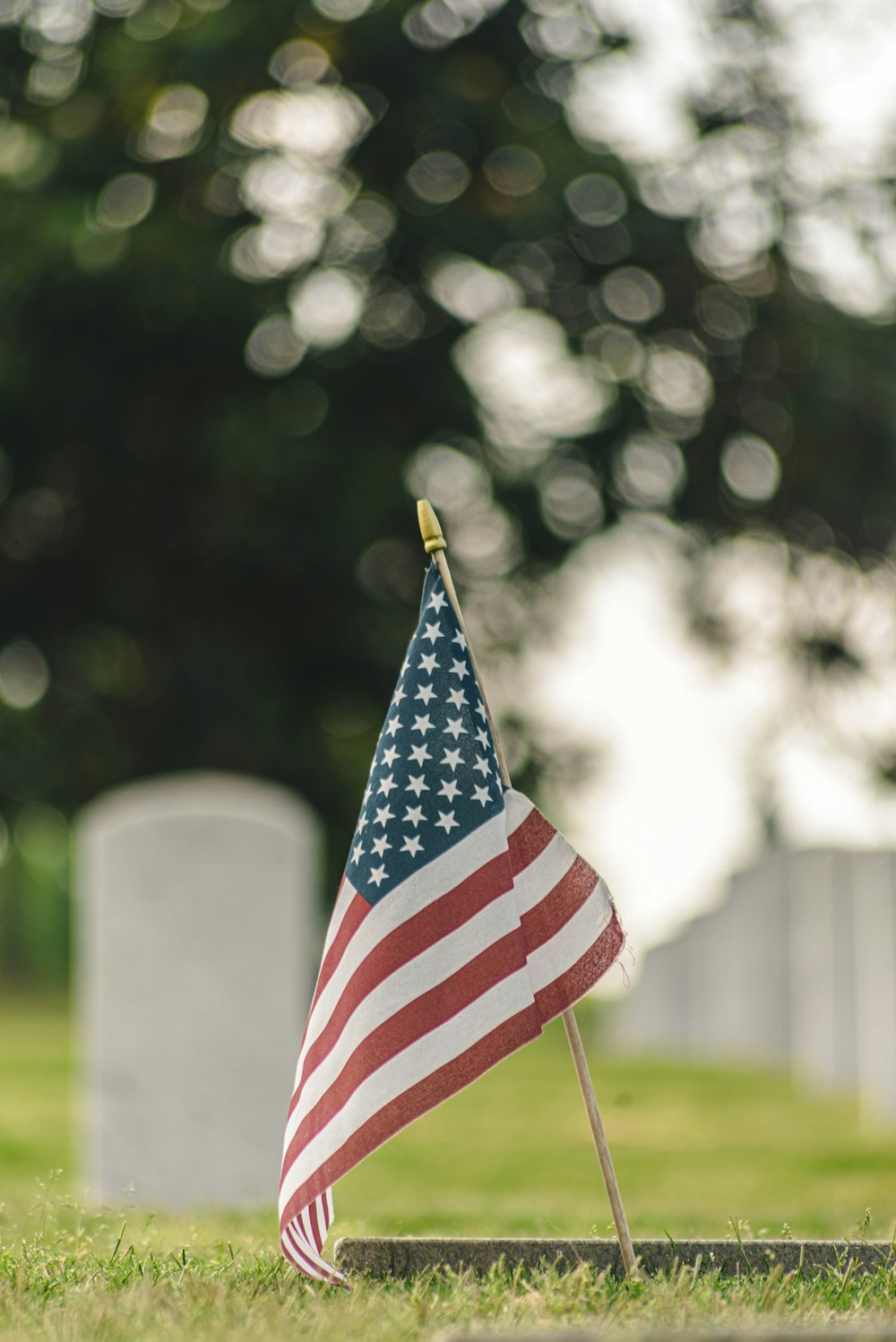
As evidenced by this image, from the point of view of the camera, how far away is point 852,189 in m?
12.8

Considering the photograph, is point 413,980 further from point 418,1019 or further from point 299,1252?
point 299,1252

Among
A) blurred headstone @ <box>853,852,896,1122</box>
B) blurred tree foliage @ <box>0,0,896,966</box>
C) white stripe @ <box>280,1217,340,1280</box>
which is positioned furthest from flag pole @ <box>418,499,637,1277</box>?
blurred headstone @ <box>853,852,896,1122</box>

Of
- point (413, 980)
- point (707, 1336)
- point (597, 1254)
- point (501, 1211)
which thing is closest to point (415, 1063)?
point (413, 980)

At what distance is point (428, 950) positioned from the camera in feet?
13.8

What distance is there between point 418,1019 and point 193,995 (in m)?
5.03

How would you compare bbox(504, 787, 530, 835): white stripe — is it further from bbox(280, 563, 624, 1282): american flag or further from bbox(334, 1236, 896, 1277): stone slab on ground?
bbox(334, 1236, 896, 1277): stone slab on ground

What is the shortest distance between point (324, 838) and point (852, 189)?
654 cm

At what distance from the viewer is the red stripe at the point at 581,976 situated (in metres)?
4.21

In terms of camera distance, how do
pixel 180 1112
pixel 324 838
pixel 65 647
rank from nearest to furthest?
pixel 180 1112 < pixel 65 647 < pixel 324 838

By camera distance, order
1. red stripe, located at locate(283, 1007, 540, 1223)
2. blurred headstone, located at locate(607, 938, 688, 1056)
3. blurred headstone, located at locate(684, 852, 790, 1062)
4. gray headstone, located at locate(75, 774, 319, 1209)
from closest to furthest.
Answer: red stripe, located at locate(283, 1007, 540, 1223) < gray headstone, located at locate(75, 774, 319, 1209) < blurred headstone, located at locate(684, 852, 790, 1062) < blurred headstone, located at locate(607, 938, 688, 1056)

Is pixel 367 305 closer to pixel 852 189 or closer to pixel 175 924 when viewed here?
pixel 852 189

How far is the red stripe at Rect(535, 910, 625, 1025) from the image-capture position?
4215 mm

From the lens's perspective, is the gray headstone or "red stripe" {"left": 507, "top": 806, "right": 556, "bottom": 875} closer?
"red stripe" {"left": 507, "top": 806, "right": 556, "bottom": 875}

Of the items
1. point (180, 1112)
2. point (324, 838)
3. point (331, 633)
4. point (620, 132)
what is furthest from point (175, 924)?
point (620, 132)
